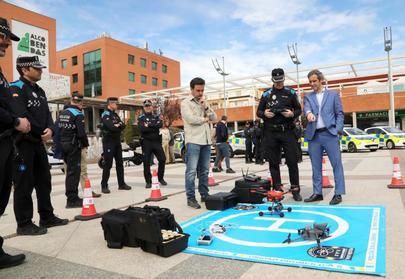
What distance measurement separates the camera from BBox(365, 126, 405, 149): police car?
21703mm

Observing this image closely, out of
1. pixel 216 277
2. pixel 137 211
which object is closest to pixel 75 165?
pixel 137 211

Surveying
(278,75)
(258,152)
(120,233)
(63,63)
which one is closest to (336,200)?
(278,75)

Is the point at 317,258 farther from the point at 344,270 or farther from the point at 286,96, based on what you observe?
the point at 286,96

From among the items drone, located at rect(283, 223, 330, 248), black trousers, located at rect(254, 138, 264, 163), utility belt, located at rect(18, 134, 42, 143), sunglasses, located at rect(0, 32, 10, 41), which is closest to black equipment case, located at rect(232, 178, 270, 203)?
drone, located at rect(283, 223, 330, 248)

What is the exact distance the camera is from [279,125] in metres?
5.79

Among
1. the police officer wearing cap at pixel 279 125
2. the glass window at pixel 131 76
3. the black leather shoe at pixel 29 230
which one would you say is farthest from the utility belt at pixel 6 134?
the glass window at pixel 131 76

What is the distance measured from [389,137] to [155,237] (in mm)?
21818

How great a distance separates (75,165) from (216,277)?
411cm

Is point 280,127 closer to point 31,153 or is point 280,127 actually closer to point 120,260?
point 120,260

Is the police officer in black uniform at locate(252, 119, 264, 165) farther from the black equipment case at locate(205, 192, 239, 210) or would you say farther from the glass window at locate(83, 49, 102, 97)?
the glass window at locate(83, 49, 102, 97)

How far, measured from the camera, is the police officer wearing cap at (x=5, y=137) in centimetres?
315

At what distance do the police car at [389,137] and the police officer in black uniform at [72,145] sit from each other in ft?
63.8

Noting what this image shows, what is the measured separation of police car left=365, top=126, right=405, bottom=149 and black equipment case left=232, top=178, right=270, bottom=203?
1845 cm

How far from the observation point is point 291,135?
5844mm
